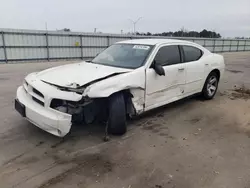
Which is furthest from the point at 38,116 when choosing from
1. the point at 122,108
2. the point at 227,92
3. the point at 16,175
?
the point at 227,92

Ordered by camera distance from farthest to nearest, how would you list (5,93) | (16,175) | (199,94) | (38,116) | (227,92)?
(227,92) < (5,93) < (199,94) < (38,116) < (16,175)

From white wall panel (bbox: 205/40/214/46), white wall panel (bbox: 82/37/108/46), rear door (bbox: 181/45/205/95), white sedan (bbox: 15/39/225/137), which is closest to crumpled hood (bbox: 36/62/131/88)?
white sedan (bbox: 15/39/225/137)

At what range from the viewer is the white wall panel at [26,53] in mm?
15719

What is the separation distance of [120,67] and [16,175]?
94.2 inches

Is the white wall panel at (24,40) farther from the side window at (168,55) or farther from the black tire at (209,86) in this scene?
the black tire at (209,86)

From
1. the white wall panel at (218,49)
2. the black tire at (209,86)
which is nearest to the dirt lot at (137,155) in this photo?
the black tire at (209,86)

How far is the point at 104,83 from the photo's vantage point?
3471 millimetres

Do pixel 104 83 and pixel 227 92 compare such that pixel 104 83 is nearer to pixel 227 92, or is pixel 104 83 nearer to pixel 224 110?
pixel 224 110

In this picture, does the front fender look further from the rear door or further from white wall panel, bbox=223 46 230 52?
white wall panel, bbox=223 46 230 52

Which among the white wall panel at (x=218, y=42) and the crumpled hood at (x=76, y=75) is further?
the white wall panel at (x=218, y=42)

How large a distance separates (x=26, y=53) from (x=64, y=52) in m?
2.77

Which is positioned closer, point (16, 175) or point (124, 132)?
point (16, 175)

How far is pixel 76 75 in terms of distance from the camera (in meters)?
3.75

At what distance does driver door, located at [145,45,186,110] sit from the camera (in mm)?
4250
